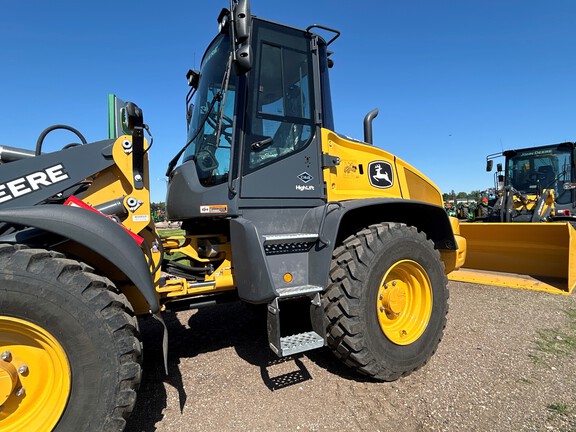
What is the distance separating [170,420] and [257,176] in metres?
1.89

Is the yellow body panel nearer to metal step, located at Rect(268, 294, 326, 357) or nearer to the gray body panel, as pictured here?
the gray body panel

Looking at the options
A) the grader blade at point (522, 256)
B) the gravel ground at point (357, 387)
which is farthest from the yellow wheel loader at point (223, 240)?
the grader blade at point (522, 256)

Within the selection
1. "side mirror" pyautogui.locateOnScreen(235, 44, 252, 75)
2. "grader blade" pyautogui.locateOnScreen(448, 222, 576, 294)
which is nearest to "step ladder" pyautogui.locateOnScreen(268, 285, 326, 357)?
"side mirror" pyautogui.locateOnScreen(235, 44, 252, 75)

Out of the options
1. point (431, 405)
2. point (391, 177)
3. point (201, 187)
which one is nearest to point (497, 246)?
point (391, 177)

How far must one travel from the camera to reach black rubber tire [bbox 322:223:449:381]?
2.77m

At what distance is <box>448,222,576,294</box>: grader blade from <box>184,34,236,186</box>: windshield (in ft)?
16.2

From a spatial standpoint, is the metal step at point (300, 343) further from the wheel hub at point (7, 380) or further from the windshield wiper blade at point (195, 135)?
the windshield wiper blade at point (195, 135)

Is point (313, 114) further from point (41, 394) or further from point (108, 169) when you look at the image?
point (41, 394)

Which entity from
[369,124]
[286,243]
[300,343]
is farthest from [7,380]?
[369,124]

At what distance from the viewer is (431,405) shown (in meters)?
2.57

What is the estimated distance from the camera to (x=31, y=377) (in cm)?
192

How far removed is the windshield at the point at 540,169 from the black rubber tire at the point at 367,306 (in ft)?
30.8

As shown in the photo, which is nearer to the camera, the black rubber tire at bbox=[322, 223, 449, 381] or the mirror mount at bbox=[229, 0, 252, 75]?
the mirror mount at bbox=[229, 0, 252, 75]

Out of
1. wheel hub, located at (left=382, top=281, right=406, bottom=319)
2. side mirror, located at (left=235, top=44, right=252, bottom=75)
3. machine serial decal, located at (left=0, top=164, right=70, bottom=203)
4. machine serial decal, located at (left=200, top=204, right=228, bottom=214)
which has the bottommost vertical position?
wheel hub, located at (left=382, top=281, right=406, bottom=319)
